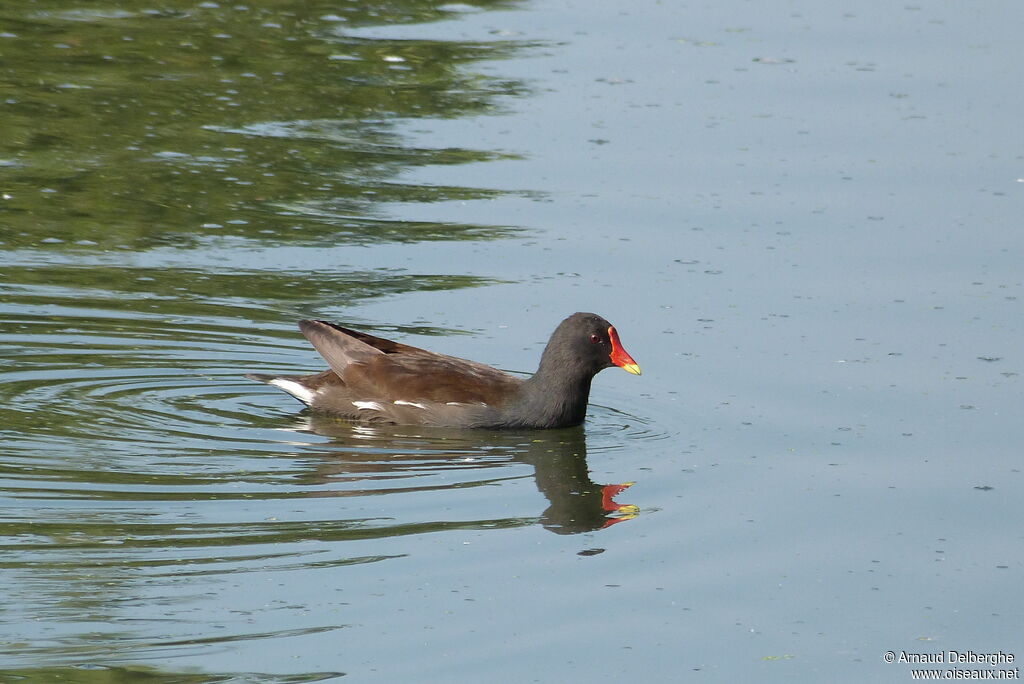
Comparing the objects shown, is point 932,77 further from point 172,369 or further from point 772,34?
point 172,369

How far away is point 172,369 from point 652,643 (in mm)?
3970

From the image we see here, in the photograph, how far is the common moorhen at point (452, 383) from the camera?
353 inches

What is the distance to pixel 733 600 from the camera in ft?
22.3

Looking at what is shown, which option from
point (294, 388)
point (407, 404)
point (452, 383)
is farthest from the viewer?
point (294, 388)

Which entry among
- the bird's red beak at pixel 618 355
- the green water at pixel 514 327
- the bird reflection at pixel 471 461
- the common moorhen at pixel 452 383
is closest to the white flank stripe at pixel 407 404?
the common moorhen at pixel 452 383

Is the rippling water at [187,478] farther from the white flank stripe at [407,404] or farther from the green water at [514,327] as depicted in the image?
the white flank stripe at [407,404]

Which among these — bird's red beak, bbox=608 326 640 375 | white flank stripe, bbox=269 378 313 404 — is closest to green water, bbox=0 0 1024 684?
white flank stripe, bbox=269 378 313 404

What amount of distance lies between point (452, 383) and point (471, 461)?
0.65m

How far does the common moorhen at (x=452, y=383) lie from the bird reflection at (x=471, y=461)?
0.08 meters

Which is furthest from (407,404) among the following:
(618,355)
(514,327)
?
(514,327)

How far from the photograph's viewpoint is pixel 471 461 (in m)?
8.42

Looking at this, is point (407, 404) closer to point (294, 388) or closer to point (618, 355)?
point (294, 388)

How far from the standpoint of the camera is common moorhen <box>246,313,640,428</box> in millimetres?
8977

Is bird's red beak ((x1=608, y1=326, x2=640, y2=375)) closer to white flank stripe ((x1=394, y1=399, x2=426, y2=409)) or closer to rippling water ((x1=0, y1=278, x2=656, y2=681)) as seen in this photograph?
rippling water ((x1=0, y1=278, x2=656, y2=681))
